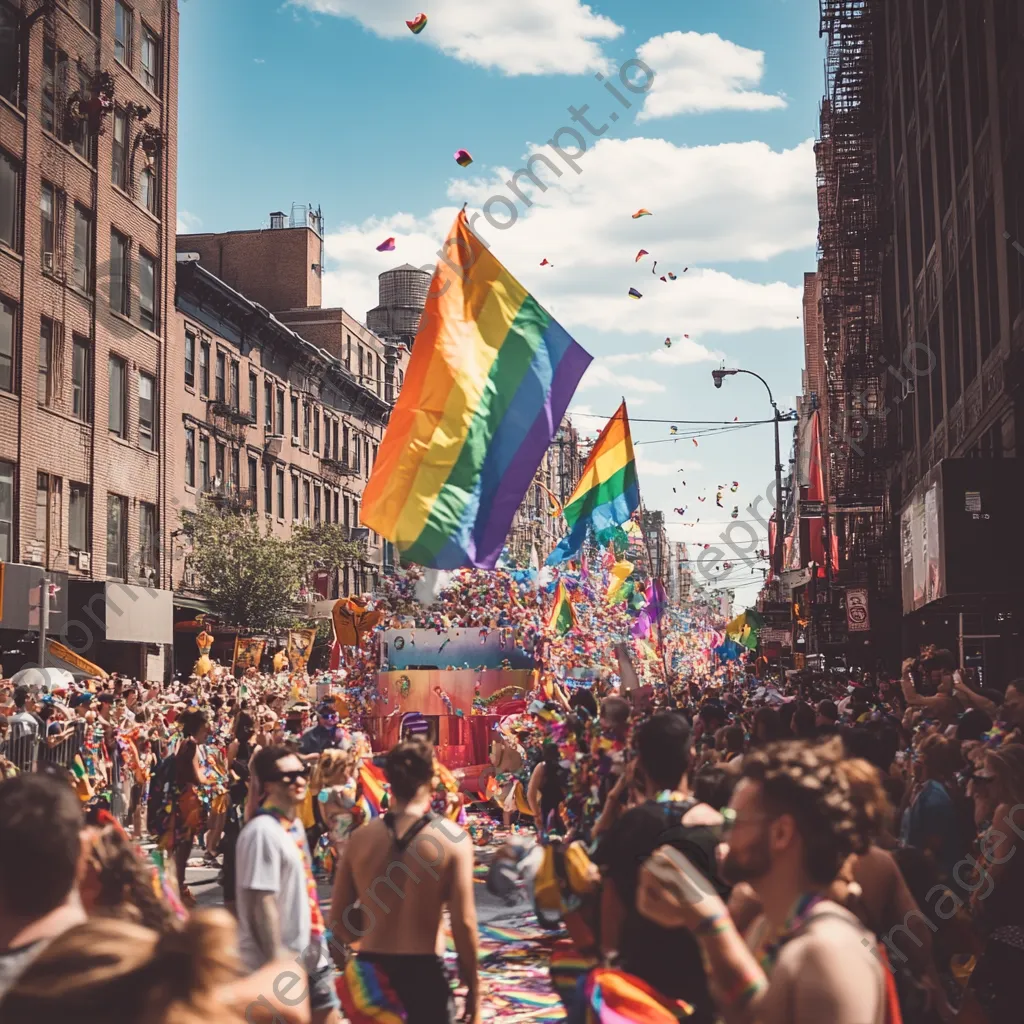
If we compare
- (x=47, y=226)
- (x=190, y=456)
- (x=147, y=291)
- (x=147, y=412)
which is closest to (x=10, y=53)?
(x=47, y=226)

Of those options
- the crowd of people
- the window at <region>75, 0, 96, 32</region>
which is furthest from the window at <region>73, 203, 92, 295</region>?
the crowd of people

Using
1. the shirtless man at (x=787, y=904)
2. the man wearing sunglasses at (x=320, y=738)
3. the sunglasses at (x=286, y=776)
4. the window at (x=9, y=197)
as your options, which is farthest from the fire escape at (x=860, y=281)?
the shirtless man at (x=787, y=904)

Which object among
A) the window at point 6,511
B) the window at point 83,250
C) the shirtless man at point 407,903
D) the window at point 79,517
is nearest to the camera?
the shirtless man at point 407,903

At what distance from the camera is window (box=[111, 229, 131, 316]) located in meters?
33.1

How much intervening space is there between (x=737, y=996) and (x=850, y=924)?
34 cm

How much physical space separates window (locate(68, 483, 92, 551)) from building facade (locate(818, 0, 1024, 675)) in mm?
18700

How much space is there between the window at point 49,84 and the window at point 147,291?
4.93 metres

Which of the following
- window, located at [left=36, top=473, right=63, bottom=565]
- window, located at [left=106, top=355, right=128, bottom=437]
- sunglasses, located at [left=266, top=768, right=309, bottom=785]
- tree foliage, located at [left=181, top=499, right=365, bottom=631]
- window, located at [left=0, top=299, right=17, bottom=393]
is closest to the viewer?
sunglasses, located at [left=266, top=768, right=309, bottom=785]

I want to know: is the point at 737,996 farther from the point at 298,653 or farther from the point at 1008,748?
the point at 298,653

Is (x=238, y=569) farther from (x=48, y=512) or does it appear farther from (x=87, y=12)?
(x=87, y=12)

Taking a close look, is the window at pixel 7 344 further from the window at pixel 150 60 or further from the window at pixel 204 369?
the window at pixel 204 369

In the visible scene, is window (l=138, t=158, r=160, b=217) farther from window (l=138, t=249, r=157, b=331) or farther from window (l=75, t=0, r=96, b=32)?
window (l=75, t=0, r=96, b=32)

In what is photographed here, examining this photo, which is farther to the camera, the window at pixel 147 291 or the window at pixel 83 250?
the window at pixel 147 291

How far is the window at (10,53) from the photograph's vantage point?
2838 centimetres
